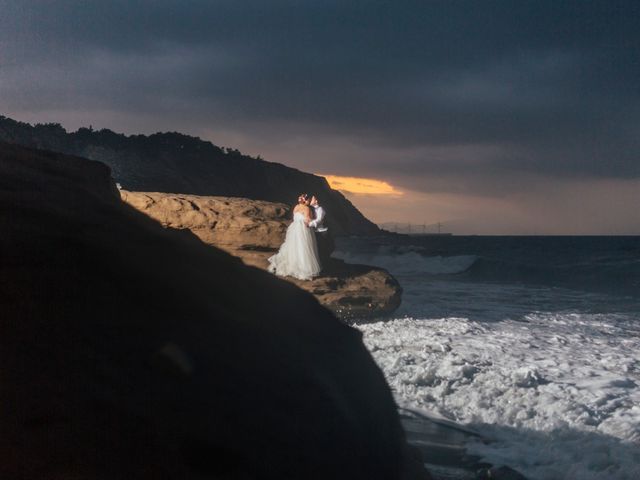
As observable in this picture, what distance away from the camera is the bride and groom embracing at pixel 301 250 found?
12.5 meters

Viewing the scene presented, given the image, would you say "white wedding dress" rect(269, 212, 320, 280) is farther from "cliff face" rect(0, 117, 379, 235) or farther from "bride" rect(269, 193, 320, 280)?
"cliff face" rect(0, 117, 379, 235)

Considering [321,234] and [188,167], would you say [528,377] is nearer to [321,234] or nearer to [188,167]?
[321,234]

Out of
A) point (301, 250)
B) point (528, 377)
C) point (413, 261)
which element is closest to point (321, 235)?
point (301, 250)

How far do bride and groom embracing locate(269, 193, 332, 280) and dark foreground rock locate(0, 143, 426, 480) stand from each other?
35.0 ft

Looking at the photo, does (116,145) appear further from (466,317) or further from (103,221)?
(103,221)

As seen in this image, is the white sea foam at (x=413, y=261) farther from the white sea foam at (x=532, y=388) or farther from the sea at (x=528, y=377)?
the white sea foam at (x=532, y=388)

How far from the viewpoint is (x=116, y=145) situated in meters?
58.3

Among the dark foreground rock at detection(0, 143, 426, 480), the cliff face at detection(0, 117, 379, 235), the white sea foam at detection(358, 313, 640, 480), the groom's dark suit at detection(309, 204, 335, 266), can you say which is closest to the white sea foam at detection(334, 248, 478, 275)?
A: the cliff face at detection(0, 117, 379, 235)

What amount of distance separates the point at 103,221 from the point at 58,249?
282 mm

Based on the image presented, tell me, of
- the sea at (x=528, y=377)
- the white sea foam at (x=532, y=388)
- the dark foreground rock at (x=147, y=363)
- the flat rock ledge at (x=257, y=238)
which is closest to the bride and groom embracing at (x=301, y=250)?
the flat rock ledge at (x=257, y=238)

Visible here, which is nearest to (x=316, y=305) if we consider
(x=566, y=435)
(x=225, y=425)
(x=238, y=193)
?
(x=225, y=425)

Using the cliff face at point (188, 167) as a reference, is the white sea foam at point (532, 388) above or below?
below

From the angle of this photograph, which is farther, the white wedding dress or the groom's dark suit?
the groom's dark suit

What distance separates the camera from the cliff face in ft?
163
